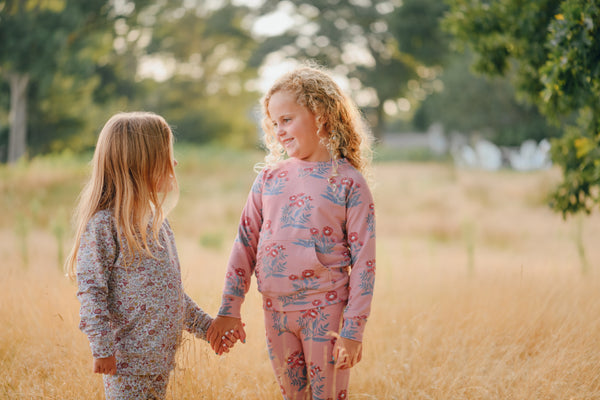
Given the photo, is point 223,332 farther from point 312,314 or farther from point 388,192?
point 388,192

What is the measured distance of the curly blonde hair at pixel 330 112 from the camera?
2.16 m

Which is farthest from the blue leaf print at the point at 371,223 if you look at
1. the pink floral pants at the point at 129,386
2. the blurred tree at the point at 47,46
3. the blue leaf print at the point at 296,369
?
the blurred tree at the point at 47,46

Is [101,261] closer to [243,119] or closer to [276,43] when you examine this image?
[276,43]

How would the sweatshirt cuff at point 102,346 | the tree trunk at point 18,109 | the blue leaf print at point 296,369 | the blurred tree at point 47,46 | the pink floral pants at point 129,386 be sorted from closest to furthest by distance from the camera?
the sweatshirt cuff at point 102,346, the pink floral pants at point 129,386, the blue leaf print at point 296,369, the blurred tree at point 47,46, the tree trunk at point 18,109

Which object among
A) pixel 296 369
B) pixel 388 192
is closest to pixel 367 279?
pixel 296 369

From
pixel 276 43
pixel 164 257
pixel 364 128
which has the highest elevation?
pixel 276 43

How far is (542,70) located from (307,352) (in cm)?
237

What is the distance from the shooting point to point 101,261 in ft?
6.16

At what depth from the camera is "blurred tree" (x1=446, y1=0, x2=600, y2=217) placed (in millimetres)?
3602

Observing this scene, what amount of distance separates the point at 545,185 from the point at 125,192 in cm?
1268

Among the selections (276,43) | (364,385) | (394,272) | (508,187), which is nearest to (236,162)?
(508,187)

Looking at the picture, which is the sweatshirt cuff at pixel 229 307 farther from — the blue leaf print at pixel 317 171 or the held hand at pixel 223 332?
the blue leaf print at pixel 317 171

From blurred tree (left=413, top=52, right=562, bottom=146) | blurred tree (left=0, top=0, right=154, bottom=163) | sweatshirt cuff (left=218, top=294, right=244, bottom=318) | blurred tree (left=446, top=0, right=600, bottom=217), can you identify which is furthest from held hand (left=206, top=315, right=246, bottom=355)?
blurred tree (left=413, top=52, right=562, bottom=146)

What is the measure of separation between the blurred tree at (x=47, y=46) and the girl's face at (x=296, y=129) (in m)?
13.1
